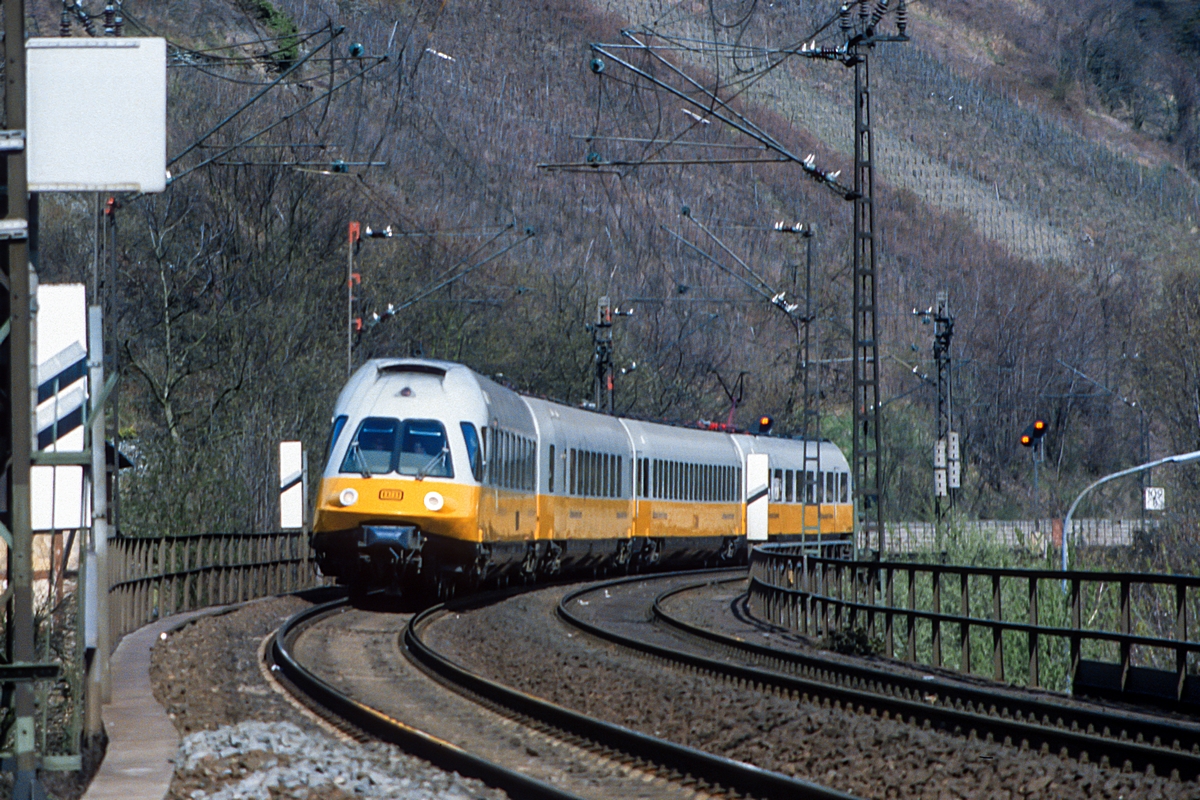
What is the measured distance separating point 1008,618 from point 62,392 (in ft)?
52.2

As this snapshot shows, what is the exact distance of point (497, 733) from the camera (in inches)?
492

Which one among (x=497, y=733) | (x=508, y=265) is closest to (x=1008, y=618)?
(x=497, y=733)

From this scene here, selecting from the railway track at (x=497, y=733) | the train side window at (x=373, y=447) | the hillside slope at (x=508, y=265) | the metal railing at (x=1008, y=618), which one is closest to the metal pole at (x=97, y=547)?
the railway track at (x=497, y=733)

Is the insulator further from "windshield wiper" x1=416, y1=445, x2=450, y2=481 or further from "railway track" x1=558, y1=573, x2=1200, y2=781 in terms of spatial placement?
"railway track" x1=558, y1=573, x2=1200, y2=781

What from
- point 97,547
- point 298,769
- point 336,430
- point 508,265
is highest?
point 508,265

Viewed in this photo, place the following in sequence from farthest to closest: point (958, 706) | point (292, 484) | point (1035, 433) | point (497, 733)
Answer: point (1035, 433)
point (292, 484)
point (958, 706)
point (497, 733)

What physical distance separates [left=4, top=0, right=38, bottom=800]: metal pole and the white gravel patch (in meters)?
2.08

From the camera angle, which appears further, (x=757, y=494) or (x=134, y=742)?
(x=757, y=494)

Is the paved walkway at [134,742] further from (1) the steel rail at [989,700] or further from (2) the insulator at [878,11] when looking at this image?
(2) the insulator at [878,11]

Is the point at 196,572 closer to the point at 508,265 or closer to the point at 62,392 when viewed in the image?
the point at 62,392

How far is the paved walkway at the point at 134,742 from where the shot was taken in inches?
348

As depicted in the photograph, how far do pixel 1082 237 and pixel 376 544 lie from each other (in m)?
178

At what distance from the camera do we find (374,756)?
35.9ft

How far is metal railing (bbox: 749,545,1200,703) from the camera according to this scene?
1421 cm
